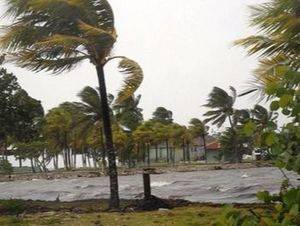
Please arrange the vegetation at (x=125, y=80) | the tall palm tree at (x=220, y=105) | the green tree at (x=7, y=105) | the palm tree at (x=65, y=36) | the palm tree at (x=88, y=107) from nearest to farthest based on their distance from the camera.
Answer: the vegetation at (x=125, y=80), the palm tree at (x=65, y=36), the green tree at (x=7, y=105), the palm tree at (x=88, y=107), the tall palm tree at (x=220, y=105)

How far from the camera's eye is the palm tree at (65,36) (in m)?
12.5

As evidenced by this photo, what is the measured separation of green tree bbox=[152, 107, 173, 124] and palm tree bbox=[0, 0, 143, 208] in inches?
2880

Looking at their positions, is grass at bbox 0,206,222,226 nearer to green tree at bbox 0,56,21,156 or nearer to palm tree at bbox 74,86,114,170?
green tree at bbox 0,56,21,156

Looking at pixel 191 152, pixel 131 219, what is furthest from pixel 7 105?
pixel 191 152

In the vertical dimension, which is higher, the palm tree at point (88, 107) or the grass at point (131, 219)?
the palm tree at point (88, 107)

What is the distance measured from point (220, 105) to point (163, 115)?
26.0 m

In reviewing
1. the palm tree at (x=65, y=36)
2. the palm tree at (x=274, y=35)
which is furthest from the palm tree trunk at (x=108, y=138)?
the palm tree at (x=274, y=35)

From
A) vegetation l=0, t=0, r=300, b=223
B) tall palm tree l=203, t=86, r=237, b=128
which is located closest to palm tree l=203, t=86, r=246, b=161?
tall palm tree l=203, t=86, r=237, b=128

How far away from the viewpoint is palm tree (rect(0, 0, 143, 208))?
41.1 ft

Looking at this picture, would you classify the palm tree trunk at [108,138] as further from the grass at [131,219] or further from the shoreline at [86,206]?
the grass at [131,219]

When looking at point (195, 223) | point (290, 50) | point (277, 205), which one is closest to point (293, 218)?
point (277, 205)

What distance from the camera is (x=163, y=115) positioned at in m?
88.4

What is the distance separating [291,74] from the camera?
1804 mm

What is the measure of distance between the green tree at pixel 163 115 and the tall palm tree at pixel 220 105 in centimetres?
2314
